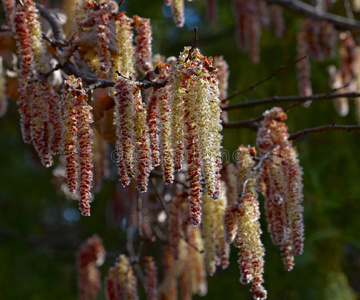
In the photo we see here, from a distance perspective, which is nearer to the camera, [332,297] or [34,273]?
[332,297]

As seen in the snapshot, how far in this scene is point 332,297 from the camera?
13.8 feet

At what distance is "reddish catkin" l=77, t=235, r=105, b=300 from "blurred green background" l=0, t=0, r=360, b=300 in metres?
1.17

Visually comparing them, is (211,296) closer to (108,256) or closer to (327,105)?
(108,256)

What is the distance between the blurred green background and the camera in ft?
14.5

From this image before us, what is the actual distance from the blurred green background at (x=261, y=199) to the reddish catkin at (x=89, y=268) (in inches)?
46.0

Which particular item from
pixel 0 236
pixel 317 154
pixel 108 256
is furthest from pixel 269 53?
pixel 0 236

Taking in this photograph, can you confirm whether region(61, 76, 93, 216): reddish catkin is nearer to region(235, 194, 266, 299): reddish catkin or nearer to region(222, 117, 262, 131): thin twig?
region(235, 194, 266, 299): reddish catkin

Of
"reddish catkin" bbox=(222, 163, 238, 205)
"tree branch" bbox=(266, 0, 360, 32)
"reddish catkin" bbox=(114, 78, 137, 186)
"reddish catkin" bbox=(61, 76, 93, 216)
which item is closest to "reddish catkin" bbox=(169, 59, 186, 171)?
"reddish catkin" bbox=(114, 78, 137, 186)

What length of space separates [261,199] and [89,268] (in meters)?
1.75

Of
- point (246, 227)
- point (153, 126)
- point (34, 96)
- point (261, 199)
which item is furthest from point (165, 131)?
point (261, 199)

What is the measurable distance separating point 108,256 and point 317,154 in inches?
86.6

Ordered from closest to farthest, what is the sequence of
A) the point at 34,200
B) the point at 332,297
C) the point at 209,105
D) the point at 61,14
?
1. the point at 209,105
2. the point at 61,14
3. the point at 332,297
4. the point at 34,200

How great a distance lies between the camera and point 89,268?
3240mm

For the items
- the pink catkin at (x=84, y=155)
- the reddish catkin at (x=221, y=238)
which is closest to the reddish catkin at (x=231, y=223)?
the reddish catkin at (x=221, y=238)
